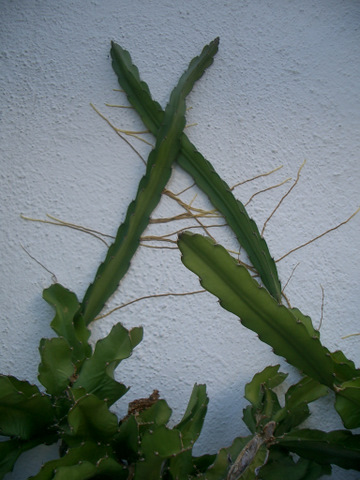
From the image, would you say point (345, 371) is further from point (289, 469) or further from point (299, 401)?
point (289, 469)

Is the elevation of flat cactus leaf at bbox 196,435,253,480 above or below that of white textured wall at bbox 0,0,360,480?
below

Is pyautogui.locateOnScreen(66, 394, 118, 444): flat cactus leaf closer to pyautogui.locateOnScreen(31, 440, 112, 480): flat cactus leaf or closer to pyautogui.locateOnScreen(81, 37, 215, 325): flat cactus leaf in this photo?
pyautogui.locateOnScreen(31, 440, 112, 480): flat cactus leaf

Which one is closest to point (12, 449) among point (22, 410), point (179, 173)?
point (22, 410)

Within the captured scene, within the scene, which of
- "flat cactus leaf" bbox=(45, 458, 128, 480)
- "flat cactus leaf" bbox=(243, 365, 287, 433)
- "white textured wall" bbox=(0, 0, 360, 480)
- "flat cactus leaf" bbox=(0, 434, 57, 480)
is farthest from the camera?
"white textured wall" bbox=(0, 0, 360, 480)

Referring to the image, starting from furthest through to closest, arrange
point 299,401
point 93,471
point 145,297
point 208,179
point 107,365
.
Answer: point 208,179 < point 145,297 < point 299,401 < point 107,365 < point 93,471

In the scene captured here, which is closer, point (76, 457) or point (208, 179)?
point (76, 457)

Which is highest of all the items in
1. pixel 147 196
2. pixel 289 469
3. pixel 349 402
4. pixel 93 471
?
pixel 147 196

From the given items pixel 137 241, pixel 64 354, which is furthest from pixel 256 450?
pixel 137 241

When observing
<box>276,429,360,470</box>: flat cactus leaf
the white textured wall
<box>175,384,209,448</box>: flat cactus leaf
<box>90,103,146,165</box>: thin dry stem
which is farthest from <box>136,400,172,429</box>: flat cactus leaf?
<box>90,103,146,165</box>: thin dry stem
